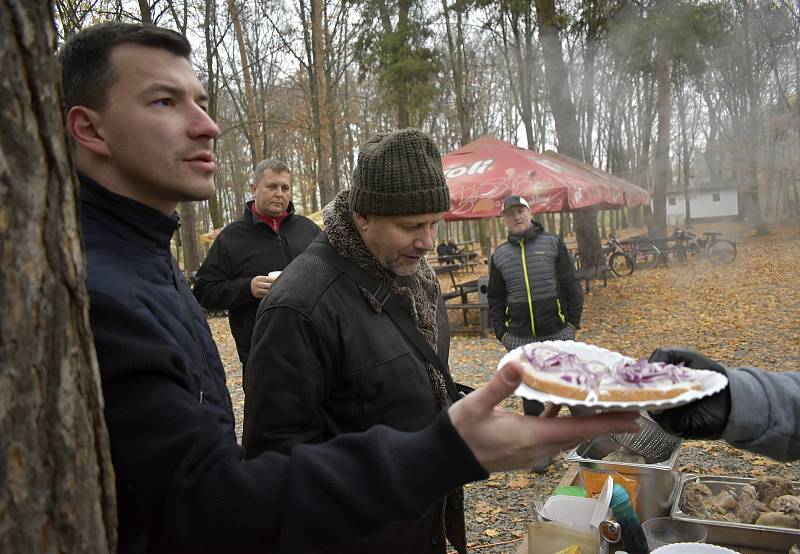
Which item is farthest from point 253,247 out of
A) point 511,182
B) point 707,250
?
point 707,250

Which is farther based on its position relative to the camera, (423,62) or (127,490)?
(423,62)

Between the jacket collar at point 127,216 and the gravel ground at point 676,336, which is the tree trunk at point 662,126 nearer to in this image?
the gravel ground at point 676,336

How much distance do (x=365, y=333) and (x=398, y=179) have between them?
57 centimetres

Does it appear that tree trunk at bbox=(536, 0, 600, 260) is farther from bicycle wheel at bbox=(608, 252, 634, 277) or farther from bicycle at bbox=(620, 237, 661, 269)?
bicycle at bbox=(620, 237, 661, 269)

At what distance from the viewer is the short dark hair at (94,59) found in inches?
52.4

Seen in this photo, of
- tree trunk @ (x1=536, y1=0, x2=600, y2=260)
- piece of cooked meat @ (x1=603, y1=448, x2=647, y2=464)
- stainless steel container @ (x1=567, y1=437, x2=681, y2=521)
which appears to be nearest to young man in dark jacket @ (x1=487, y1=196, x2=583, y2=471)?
piece of cooked meat @ (x1=603, y1=448, x2=647, y2=464)

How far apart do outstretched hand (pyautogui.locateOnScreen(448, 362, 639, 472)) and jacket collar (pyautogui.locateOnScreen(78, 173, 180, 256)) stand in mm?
893

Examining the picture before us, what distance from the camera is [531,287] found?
554cm

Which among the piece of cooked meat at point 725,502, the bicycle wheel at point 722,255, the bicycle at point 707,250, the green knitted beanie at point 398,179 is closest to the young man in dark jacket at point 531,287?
the piece of cooked meat at point 725,502

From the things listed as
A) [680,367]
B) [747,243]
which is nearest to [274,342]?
[680,367]

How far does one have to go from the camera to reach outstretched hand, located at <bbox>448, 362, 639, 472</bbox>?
1099 millimetres

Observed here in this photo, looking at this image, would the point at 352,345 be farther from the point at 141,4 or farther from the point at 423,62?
the point at 423,62

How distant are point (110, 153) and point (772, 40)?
31.6 meters

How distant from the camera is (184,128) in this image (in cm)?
142
